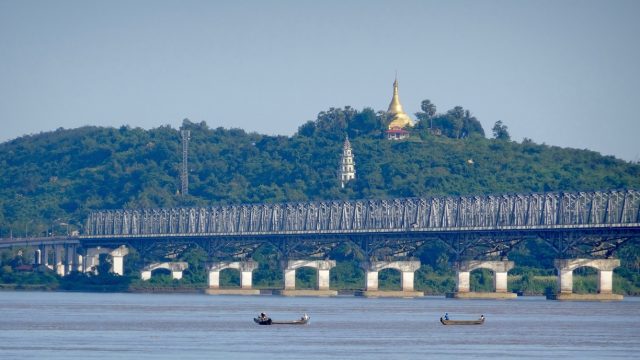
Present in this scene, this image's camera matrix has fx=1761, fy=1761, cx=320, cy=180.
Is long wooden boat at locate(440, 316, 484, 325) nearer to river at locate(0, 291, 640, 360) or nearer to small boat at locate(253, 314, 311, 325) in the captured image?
river at locate(0, 291, 640, 360)

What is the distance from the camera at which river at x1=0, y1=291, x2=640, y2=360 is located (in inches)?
4350

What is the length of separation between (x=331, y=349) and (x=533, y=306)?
247ft

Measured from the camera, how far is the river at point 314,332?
363 ft

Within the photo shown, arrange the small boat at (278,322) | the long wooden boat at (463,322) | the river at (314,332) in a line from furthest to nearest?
the long wooden boat at (463,322) < the small boat at (278,322) < the river at (314,332)

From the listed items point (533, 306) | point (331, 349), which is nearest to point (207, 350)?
point (331, 349)

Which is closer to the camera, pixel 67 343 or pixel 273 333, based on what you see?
pixel 67 343

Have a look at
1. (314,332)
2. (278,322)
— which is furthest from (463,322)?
(314,332)

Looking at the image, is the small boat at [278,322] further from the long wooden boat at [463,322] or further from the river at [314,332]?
the long wooden boat at [463,322]

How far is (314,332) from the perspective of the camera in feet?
432

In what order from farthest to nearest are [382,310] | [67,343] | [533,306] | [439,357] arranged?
1. [533,306]
2. [382,310]
3. [67,343]
4. [439,357]

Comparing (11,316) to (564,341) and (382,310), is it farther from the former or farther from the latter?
(564,341)

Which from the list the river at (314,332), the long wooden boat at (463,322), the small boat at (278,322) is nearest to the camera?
the river at (314,332)

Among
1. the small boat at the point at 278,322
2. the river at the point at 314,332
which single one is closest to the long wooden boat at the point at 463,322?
the river at the point at 314,332

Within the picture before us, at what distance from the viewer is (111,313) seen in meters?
161
